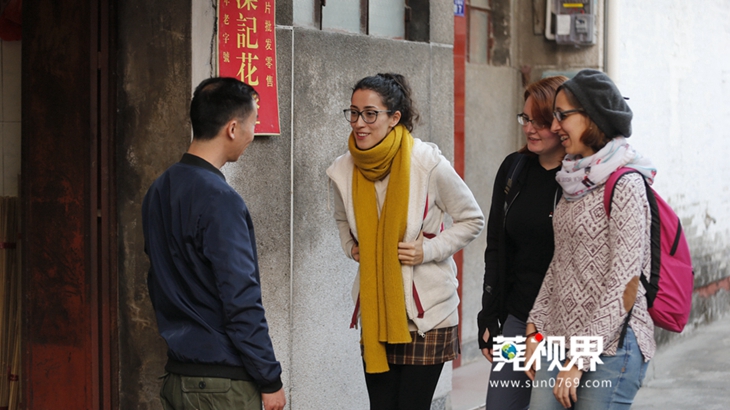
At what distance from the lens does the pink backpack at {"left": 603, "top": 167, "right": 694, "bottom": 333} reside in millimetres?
2977

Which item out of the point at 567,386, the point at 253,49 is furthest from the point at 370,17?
the point at 567,386

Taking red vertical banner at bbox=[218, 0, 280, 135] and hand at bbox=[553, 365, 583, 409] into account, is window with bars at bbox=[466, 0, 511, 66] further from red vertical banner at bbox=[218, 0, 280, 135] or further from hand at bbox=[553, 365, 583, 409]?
hand at bbox=[553, 365, 583, 409]

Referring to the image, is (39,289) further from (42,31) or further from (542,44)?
(542,44)

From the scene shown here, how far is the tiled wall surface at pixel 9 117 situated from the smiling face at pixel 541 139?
2754 mm

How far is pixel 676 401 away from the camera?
6480 millimetres

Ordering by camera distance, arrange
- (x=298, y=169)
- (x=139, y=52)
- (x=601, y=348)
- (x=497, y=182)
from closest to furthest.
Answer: (x=601, y=348), (x=497, y=182), (x=139, y=52), (x=298, y=169)

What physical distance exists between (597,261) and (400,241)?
40.3 inches

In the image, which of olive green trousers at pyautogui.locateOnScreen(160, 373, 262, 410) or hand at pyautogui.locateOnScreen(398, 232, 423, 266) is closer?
olive green trousers at pyautogui.locateOnScreen(160, 373, 262, 410)

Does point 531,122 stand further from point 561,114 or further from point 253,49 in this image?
point 253,49

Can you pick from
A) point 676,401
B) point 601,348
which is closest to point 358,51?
point 601,348

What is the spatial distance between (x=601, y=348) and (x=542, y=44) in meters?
5.02

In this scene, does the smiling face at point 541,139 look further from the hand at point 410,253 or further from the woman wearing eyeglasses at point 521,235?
the hand at point 410,253

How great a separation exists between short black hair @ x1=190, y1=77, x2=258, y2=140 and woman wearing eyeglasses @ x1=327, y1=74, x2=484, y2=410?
88 cm

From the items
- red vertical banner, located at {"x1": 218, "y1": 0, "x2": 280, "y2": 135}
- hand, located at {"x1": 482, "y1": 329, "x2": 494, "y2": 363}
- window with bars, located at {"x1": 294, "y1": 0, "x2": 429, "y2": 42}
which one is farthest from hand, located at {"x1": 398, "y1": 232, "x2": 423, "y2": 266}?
window with bars, located at {"x1": 294, "y1": 0, "x2": 429, "y2": 42}
